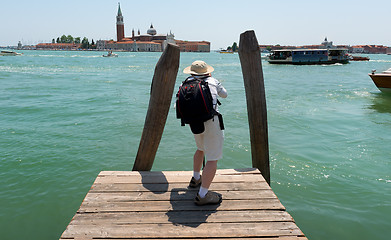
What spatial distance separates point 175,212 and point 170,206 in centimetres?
14

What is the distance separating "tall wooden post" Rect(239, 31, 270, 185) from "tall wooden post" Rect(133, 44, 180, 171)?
893mm

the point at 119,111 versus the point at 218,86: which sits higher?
the point at 218,86

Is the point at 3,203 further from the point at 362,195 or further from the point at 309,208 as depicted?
the point at 362,195

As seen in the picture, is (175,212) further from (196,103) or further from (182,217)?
(196,103)

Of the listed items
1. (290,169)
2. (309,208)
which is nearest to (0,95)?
(290,169)

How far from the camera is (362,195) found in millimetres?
5617

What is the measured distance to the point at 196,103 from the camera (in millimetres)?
2957

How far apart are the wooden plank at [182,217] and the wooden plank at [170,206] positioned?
0.07m

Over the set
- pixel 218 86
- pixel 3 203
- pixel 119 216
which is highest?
pixel 218 86

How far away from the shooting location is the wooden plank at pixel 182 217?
2.95m

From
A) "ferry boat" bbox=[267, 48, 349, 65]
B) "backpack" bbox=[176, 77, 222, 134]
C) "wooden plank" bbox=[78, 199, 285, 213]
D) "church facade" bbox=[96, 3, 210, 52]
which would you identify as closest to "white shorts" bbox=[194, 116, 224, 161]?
"backpack" bbox=[176, 77, 222, 134]

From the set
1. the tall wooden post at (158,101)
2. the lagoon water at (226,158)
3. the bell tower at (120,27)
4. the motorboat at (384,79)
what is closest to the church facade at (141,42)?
the bell tower at (120,27)

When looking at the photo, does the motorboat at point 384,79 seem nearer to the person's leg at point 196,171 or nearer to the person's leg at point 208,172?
the person's leg at point 196,171

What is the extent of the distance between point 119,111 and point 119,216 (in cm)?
1038
